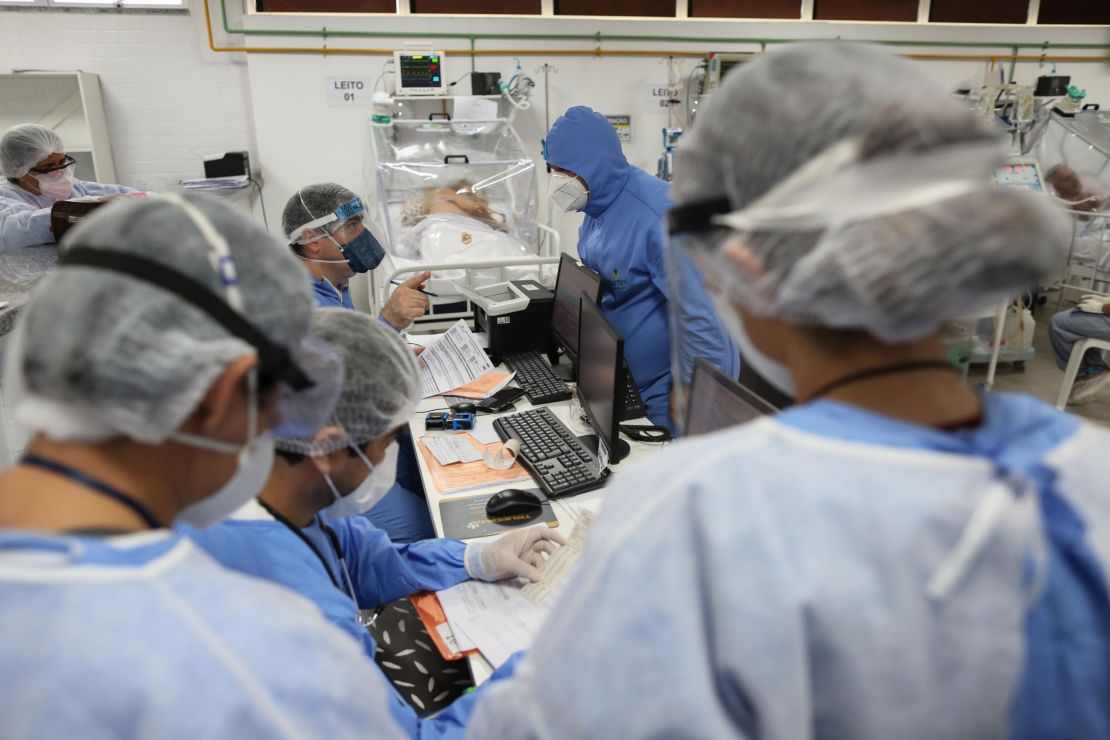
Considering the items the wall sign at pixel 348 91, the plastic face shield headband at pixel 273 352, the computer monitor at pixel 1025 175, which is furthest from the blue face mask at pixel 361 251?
the computer monitor at pixel 1025 175

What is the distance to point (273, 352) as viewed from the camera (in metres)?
0.72

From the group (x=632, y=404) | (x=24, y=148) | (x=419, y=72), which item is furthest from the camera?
(x=419, y=72)

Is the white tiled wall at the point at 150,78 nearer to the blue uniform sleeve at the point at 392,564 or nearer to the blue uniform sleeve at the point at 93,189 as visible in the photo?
the blue uniform sleeve at the point at 93,189

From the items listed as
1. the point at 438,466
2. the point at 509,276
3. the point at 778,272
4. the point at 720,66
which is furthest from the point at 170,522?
the point at 720,66

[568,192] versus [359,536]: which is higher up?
[568,192]

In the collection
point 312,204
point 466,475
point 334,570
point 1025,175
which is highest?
point 312,204

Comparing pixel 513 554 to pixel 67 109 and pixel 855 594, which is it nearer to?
pixel 855 594

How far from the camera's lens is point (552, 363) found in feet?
8.93

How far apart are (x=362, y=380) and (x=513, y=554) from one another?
0.51m

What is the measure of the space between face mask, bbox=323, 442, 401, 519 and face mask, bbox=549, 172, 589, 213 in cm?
162

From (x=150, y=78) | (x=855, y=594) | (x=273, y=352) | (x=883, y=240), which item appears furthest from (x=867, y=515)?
(x=150, y=78)

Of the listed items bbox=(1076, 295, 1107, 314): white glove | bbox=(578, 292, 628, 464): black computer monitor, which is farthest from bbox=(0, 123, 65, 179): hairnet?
bbox=(1076, 295, 1107, 314): white glove

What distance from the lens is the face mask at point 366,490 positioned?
4.05 feet

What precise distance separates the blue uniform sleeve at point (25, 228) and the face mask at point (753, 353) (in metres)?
3.23
